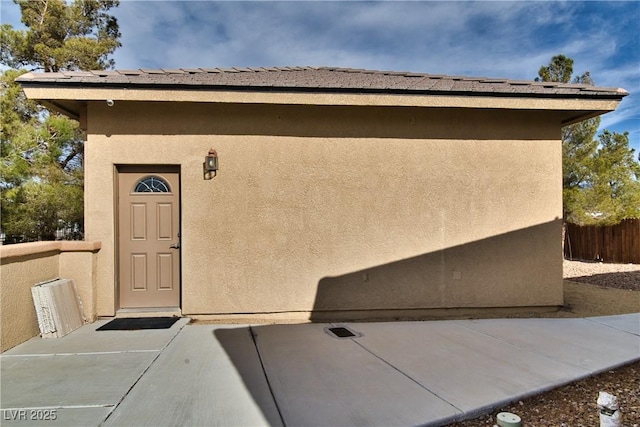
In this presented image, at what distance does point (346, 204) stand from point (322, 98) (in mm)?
1834

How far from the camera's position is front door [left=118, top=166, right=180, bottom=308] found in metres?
5.85

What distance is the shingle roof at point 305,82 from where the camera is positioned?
5.39 metres

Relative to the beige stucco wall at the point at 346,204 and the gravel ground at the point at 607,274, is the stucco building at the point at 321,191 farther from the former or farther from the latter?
the gravel ground at the point at 607,274

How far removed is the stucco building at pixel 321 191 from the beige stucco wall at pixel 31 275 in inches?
8.3

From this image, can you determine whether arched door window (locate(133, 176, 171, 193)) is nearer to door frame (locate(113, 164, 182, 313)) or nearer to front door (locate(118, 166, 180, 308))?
front door (locate(118, 166, 180, 308))

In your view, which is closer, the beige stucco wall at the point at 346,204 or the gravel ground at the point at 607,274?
the beige stucco wall at the point at 346,204

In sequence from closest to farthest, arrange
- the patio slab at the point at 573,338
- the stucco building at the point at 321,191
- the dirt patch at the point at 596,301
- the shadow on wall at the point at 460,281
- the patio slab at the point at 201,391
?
1. the patio slab at the point at 201,391
2. the patio slab at the point at 573,338
3. the stucco building at the point at 321,191
4. the shadow on wall at the point at 460,281
5. the dirt patch at the point at 596,301

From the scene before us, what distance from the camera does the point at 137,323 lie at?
17.7 ft

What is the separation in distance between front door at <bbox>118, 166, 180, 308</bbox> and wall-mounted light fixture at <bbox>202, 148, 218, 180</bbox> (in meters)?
0.51

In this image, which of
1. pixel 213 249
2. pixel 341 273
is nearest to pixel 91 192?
pixel 213 249

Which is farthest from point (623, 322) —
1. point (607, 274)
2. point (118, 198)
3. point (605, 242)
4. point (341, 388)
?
point (605, 242)

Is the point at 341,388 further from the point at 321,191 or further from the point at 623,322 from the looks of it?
the point at 623,322

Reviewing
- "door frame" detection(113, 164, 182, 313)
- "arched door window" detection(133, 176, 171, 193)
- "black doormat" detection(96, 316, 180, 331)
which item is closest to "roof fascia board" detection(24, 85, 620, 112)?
"door frame" detection(113, 164, 182, 313)

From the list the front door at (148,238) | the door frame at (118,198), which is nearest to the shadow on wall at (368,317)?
the front door at (148,238)
